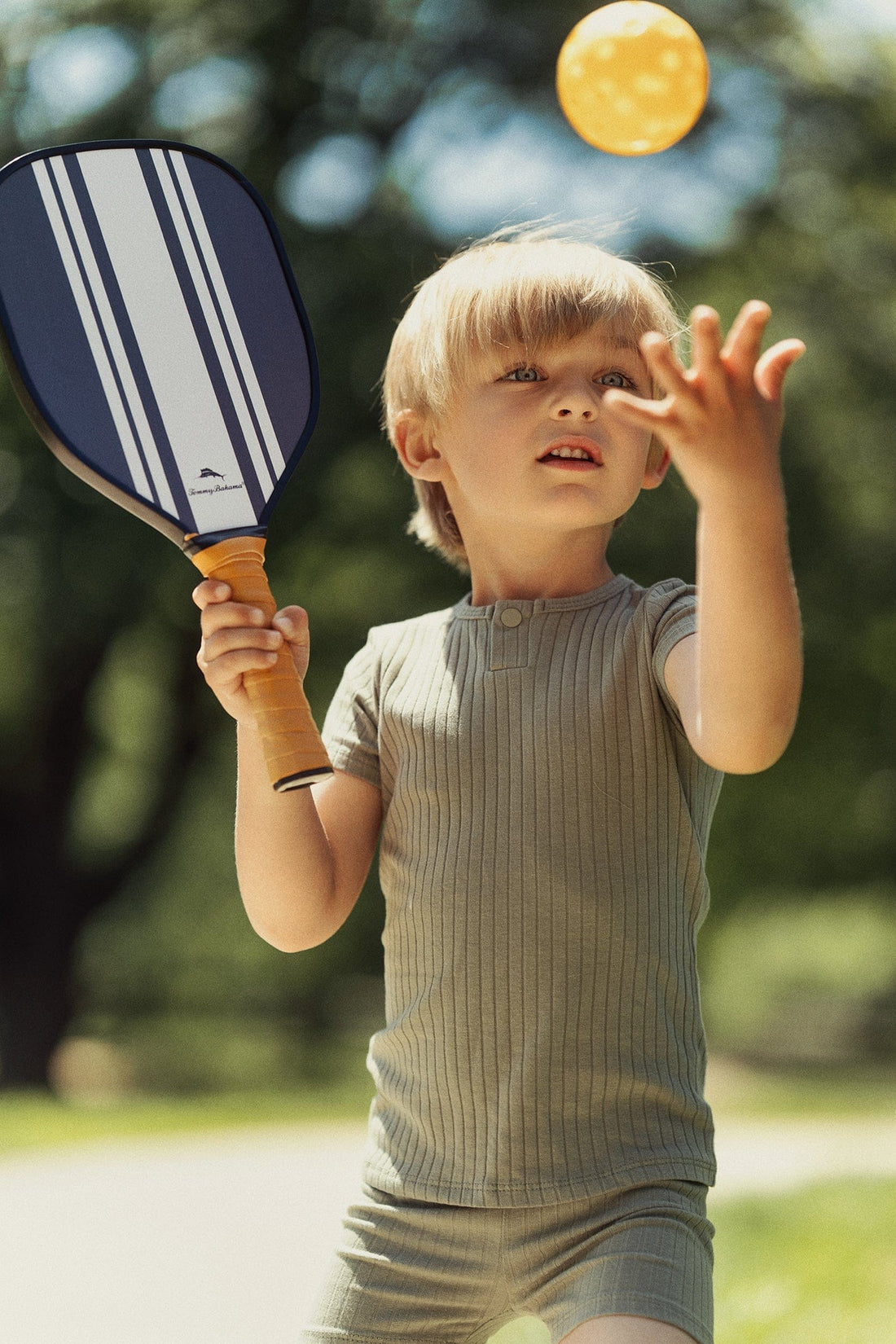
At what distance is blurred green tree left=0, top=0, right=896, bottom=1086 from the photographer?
11289 millimetres

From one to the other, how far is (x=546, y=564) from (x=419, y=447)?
330mm

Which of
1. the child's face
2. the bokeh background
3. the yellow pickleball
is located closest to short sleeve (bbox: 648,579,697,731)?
the child's face

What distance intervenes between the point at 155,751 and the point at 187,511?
45.3ft

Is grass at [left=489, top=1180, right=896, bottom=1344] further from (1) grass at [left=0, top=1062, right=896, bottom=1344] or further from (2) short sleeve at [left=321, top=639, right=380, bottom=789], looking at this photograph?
(2) short sleeve at [left=321, top=639, right=380, bottom=789]

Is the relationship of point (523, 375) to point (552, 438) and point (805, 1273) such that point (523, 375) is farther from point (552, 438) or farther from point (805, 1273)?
point (805, 1273)

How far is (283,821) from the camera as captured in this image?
226 centimetres

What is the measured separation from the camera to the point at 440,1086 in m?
2.17

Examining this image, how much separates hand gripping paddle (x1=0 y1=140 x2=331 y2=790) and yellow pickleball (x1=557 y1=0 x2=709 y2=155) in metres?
0.86

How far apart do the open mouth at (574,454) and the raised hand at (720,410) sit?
471 mm

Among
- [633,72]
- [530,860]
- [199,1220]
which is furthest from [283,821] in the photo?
[199,1220]

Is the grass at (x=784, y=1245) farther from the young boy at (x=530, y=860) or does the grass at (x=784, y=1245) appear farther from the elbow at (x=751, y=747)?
the elbow at (x=751, y=747)

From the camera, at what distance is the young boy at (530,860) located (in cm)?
205

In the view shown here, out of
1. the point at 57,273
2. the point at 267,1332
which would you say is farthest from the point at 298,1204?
the point at 57,273

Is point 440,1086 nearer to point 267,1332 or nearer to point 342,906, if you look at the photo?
point 342,906
